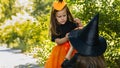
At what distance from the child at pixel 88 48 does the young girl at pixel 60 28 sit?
0.61 metres

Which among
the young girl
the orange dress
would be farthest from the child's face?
the orange dress

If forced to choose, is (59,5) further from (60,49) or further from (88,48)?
(88,48)


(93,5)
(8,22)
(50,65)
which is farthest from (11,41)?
(50,65)

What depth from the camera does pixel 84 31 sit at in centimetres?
276

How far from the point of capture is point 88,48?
9.07ft

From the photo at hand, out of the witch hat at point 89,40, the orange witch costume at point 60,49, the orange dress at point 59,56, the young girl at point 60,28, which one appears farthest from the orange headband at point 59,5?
the witch hat at point 89,40

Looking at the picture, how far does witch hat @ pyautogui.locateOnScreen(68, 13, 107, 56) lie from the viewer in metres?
2.74

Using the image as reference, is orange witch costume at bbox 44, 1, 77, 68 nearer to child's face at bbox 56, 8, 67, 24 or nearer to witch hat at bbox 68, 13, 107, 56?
child's face at bbox 56, 8, 67, 24

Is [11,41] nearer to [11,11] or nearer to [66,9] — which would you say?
[11,11]

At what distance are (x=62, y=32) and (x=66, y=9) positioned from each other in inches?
9.6

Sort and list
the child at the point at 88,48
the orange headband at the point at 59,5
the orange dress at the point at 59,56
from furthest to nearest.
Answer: the orange dress at the point at 59,56 < the orange headband at the point at 59,5 < the child at the point at 88,48

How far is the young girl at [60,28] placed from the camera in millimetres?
3398

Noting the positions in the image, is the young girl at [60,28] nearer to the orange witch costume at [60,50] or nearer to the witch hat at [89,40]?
the orange witch costume at [60,50]

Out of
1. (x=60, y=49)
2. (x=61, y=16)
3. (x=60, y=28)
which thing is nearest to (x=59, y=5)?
(x=61, y=16)
